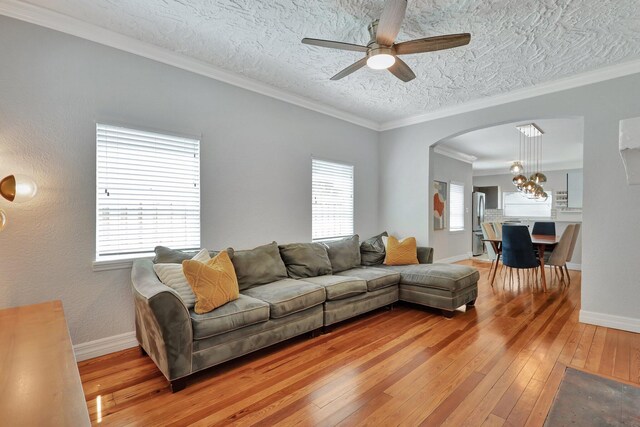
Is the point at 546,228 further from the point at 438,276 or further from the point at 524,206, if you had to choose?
the point at 438,276

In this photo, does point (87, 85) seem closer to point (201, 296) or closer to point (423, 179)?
point (201, 296)

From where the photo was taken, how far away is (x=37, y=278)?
238 cm

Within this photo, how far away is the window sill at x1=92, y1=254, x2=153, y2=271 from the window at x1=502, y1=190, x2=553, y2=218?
9.92m

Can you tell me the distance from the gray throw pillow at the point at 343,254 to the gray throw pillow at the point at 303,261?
19cm

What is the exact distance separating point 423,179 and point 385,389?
135 inches

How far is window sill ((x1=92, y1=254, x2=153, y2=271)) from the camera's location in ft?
8.59

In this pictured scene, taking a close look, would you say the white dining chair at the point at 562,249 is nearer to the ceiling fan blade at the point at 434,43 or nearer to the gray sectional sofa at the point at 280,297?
the gray sectional sofa at the point at 280,297

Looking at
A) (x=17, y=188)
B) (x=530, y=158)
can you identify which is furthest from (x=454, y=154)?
(x=17, y=188)

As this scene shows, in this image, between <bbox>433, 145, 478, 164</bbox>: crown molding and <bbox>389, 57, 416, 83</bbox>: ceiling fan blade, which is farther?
<bbox>433, 145, 478, 164</bbox>: crown molding

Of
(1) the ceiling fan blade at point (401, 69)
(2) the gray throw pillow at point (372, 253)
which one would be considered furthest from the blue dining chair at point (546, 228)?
(1) the ceiling fan blade at point (401, 69)

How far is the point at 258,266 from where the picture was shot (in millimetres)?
3186

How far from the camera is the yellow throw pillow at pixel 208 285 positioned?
2357 millimetres

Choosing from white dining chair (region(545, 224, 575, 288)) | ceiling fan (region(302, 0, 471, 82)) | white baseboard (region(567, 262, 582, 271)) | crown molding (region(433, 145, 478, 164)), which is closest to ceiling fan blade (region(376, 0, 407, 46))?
ceiling fan (region(302, 0, 471, 82))

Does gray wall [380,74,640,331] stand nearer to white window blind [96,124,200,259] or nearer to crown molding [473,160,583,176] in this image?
white window blind [96,124,200,259]
